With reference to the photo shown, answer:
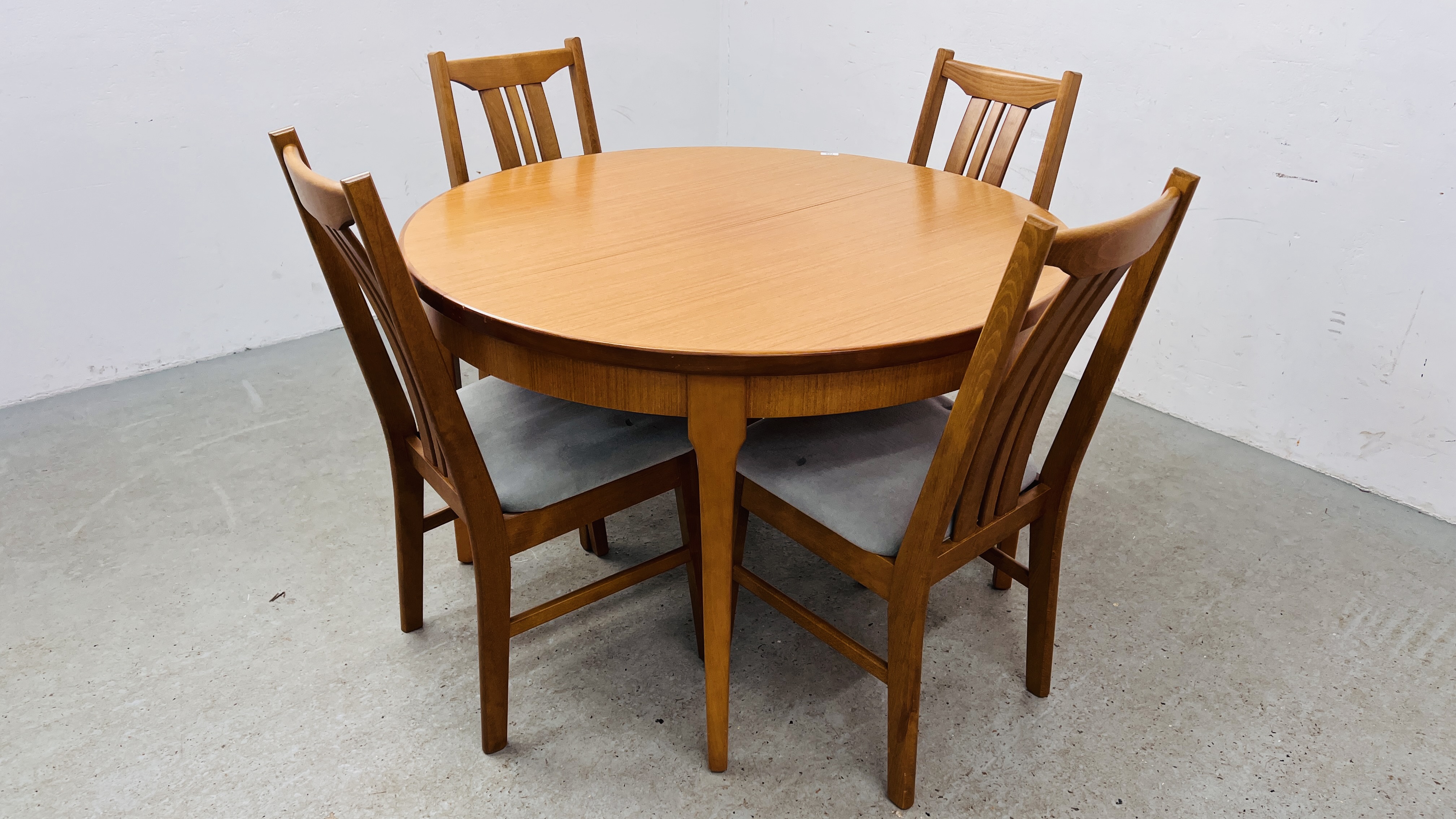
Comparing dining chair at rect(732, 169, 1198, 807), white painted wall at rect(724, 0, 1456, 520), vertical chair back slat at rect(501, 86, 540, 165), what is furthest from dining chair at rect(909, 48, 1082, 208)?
vertical chair back slat at rect(501, 86, 540, 165)

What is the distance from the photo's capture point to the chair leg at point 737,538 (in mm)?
1505

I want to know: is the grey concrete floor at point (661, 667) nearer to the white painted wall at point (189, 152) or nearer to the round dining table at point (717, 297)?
the round dining table at point (717, 297)

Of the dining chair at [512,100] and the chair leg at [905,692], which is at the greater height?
the dining chair at [512,100]

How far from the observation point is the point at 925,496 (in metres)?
1.32

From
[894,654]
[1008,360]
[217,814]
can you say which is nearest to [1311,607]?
[894,654]

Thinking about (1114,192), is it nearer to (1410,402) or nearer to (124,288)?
(1410,402)

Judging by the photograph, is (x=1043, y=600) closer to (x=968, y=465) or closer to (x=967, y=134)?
(x=968, y=465)

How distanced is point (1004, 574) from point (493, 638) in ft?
3.54

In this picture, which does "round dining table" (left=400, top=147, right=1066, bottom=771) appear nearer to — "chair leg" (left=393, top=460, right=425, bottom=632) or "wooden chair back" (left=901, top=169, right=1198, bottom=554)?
"wooden chair back" (left=901, top=169, right=1198, bottom=554)

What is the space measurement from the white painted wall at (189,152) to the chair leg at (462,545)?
1.51m

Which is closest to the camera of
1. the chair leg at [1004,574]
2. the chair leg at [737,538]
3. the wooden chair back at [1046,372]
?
the wooden chair back at [1046,372]

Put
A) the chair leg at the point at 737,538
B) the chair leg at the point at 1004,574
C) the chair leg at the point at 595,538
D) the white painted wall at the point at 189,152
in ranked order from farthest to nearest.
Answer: the white painted wall at the point at 189,152, the chair leg at the point at 595,538, the chair leg at the point at 1004,574, the chair leg at the point at 737,538

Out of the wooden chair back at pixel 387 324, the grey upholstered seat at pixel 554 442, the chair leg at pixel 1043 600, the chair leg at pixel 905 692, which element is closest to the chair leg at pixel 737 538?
the grey upholstered seat at pixel 554 442

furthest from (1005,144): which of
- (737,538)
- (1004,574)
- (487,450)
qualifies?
(487,450)
